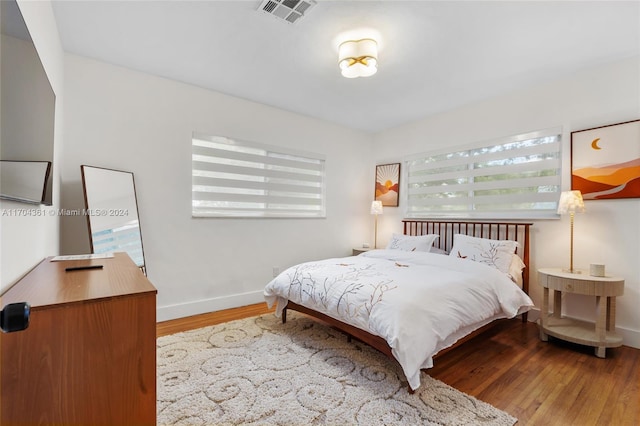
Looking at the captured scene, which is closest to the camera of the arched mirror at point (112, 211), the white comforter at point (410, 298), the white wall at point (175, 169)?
the white comforter at point (410, 298)

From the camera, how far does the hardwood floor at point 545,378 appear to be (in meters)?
1.69

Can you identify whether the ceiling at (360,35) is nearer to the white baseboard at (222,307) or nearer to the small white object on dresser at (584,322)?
the small white object on dresser at (584,322)

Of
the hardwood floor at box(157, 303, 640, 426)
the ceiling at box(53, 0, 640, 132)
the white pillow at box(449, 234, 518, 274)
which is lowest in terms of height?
the hardwood floor at box(157, 303, 640, 426)

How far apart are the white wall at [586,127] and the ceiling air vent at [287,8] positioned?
2.61 m

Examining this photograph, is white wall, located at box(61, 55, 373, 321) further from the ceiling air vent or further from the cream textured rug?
the ceiling air vent

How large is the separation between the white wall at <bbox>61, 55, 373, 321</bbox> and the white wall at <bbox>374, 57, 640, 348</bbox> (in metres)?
2.37

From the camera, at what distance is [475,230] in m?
3.60

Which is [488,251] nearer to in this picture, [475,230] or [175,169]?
[475,230]

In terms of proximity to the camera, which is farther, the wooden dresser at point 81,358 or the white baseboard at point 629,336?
the white baseboard at point 629,336

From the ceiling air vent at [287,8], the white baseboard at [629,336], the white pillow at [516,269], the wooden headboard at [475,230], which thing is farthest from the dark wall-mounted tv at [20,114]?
the white baseboard at [629,336]

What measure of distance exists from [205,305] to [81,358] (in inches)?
101

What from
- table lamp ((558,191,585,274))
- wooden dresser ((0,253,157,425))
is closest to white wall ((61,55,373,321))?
wooden dresser ((0,253,157,425))

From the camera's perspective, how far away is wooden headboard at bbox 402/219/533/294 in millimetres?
3172

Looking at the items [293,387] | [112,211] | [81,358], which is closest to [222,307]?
[112,211]
